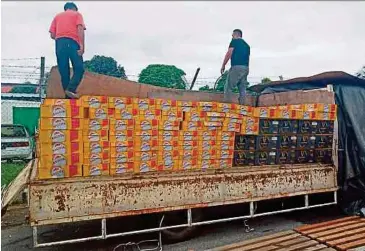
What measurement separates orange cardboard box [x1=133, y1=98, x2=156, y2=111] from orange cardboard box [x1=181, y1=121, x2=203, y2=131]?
0.46 m

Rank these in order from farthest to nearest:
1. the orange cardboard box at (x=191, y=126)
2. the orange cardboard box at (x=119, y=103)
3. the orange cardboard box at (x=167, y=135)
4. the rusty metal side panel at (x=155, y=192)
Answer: the orange cardboard box at (x=191, y=126) < the orange cardboard box at (x=167, y=135) < the orange cardboard box at (x=119, y=103) < the rusty metal side panel at (x=155, y=192)

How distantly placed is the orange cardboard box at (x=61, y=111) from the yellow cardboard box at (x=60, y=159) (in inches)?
16.9

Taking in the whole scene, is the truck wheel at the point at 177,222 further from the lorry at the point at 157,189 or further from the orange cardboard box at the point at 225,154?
the orange cardboard box at the point at 225,154

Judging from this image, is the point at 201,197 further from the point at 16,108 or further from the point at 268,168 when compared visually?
the point at 16,108

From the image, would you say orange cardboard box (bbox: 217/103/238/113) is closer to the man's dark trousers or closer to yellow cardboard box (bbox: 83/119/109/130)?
yellow cardboard box (bbox: 83/119/109/130)

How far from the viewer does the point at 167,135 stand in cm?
448

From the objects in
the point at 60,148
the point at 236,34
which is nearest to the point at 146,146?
the point at 60,148

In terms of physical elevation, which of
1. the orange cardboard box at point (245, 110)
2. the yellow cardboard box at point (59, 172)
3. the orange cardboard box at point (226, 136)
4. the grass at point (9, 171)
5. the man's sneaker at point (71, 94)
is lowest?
the grass at point (9, 171)

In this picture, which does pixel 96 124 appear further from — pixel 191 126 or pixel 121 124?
pixel 191 126

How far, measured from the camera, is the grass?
810 centimetres

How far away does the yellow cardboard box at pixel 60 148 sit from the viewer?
388cm

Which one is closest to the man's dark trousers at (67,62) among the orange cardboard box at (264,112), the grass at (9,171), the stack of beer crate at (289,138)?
the stack of beer crate at (289,138)

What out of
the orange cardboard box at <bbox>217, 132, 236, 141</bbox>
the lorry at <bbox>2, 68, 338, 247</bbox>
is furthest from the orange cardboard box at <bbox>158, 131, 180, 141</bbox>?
the orange cardboard box at <bbox>217, 132, 236, 141</bbox>

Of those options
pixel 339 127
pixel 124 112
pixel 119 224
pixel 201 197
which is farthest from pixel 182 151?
pixel 339 127
